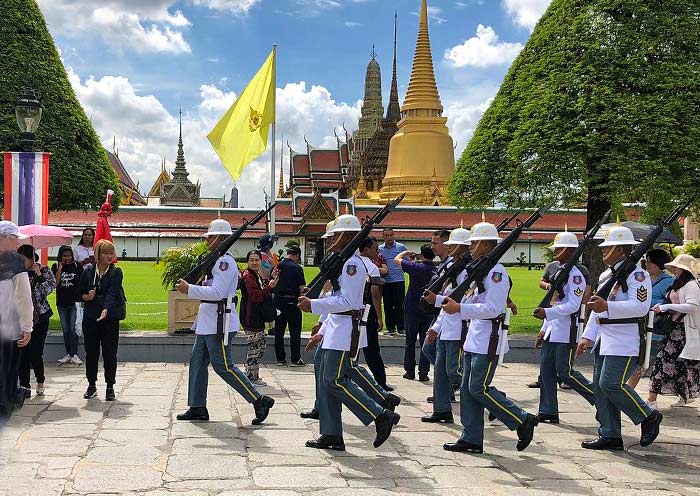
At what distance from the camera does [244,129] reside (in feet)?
52.1

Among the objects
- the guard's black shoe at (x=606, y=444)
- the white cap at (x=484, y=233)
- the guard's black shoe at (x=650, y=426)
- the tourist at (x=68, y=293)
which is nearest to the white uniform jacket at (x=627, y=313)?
the guard's black shoe at (x=650, y=426)

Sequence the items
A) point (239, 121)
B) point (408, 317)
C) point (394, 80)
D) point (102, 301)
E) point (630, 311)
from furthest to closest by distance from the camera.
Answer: point (394, 80), point (239, 121), point (408, 317), point (102, 301), point (630, 311)

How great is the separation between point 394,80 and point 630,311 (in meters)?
86.3

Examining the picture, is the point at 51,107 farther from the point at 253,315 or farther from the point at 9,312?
the point at 9,312

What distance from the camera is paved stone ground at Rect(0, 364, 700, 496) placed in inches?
212

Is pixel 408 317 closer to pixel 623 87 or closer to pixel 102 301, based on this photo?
pixel 102 301

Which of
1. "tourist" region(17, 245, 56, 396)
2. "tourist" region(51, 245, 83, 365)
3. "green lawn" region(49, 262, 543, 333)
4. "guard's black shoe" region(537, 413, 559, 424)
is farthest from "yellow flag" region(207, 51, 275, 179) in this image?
"guard's black shoe" region(537, 413, 559, 424)

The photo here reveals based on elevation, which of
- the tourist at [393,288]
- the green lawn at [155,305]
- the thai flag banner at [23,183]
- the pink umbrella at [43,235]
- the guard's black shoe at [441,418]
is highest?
the thai flag banner at [23,183]

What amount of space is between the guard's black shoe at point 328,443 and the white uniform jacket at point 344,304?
2.41 ft

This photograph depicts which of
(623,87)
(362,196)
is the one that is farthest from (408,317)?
(362,196)

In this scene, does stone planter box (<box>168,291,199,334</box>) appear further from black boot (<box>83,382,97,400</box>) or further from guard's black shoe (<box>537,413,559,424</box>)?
guard's black shoe (<box>537,413,559,424</box>)

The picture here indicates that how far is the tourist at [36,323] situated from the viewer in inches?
332

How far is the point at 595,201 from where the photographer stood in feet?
48.6

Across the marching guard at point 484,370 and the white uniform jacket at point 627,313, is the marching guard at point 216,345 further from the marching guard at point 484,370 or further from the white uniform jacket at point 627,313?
the white uniform jacket at point 627,313
